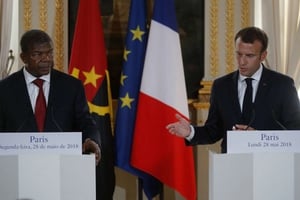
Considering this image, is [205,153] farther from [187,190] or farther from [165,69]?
[165,69]

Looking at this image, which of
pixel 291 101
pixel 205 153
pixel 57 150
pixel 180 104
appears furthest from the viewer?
pixel 205 153

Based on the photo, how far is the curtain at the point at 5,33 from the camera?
4.04 meters

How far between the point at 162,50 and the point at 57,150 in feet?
6.33

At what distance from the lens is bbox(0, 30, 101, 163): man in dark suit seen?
275 centimetres

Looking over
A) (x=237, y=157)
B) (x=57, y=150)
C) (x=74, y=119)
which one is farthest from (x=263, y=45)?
(x=57, y=150)

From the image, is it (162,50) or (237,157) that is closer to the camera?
(237,157)

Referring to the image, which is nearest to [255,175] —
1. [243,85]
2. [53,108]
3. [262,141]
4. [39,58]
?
[262,141]

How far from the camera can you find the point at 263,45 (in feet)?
9.07

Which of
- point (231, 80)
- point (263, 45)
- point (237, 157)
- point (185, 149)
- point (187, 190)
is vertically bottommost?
point (187, 190)

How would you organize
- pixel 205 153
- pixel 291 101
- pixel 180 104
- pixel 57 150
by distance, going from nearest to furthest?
pixel 57 150 → pixel 291 101 → pixel 180 104 → pixel 205 153

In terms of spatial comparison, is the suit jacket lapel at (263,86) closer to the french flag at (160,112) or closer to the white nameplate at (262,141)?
the white nameplate at (262,141)

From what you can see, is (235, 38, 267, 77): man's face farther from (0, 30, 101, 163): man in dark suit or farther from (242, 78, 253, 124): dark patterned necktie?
(0, 30, 101, 163): man in dark suit

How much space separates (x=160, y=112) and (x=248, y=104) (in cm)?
117

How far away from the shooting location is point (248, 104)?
2768 mm
